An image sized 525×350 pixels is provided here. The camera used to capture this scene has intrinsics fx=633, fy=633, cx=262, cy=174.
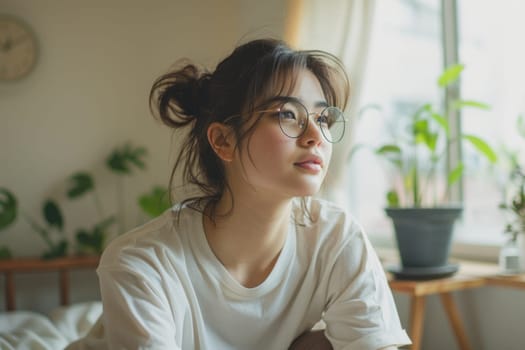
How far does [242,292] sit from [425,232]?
2.83 feet

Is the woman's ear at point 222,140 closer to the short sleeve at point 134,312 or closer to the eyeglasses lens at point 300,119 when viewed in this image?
the eyeglasses lens at point 300,119

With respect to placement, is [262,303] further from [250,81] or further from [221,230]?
Answer: [250,81]

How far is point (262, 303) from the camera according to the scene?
1329mm

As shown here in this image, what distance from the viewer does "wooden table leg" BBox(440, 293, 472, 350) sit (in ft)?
6.81

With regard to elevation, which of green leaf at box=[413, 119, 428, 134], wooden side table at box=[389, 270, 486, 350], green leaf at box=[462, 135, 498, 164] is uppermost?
green leaf at box=[413, 119, 428, 134]

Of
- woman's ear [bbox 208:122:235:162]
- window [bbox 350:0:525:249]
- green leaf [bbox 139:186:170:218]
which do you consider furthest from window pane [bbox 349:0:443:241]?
woman's ear [bbox 208:122:235:162]

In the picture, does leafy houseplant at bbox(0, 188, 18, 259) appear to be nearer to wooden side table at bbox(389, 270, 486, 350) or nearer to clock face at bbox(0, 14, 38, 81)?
clock face at bbox(0, 14, 38, 81)

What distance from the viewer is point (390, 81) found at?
114 inches

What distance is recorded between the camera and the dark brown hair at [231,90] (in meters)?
1.25

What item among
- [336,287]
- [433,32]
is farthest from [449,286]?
[433,32]

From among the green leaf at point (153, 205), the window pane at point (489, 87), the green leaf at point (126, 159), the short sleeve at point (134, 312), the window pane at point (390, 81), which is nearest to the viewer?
the short sleeve at point (134, 312)

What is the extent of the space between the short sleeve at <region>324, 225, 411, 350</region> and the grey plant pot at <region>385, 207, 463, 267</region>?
63 cm

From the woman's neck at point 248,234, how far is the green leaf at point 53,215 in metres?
1.80

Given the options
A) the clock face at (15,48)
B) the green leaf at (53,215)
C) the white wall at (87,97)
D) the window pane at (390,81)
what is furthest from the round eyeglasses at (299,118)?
the clock face at (15,48)
